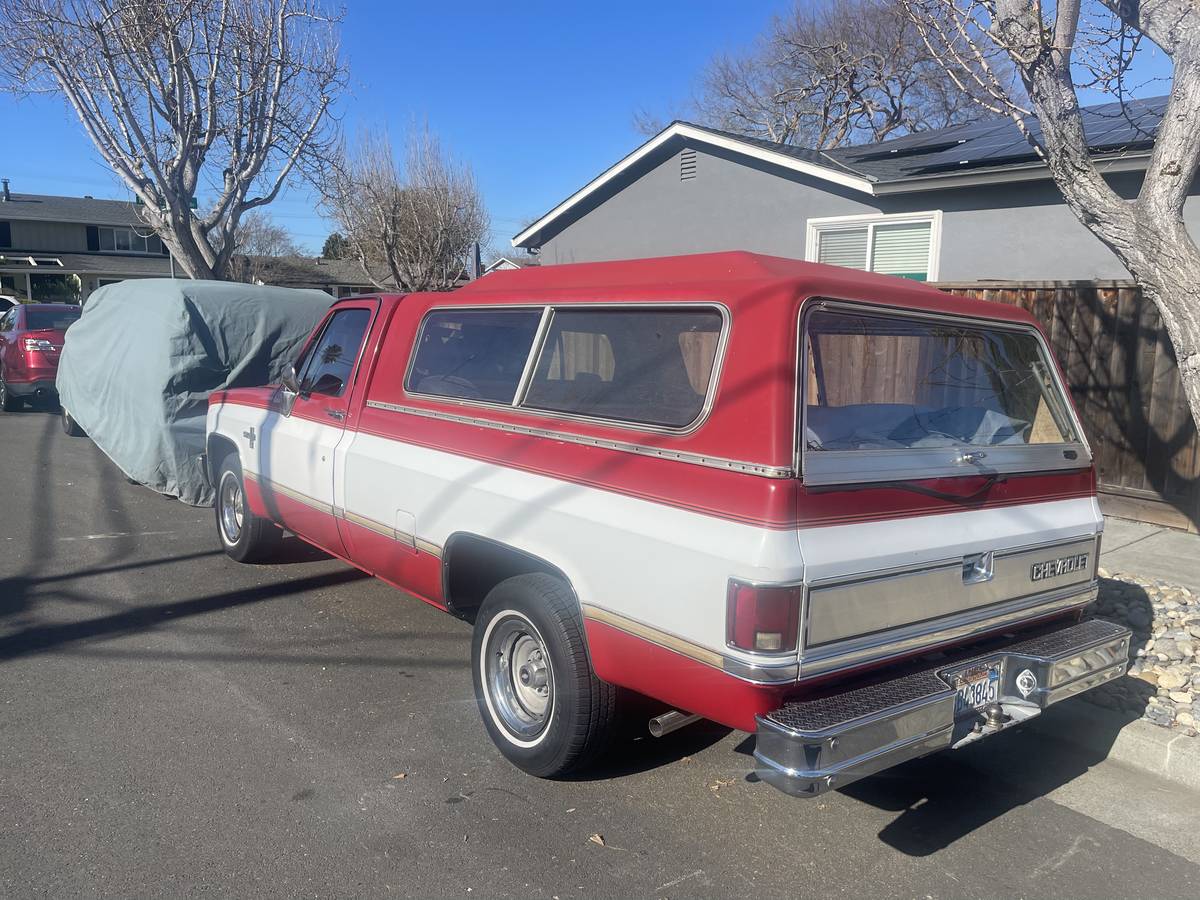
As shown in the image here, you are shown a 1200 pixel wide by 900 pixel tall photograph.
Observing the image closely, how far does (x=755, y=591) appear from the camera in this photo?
2818 millimetres

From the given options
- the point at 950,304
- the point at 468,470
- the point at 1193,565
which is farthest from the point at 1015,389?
the point at 1193,565

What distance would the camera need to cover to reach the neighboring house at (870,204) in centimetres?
962

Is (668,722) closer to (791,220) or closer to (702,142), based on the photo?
(791,220)

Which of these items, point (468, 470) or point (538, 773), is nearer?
point (538, 773)

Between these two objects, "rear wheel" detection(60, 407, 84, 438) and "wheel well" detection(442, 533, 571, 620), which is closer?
"wheel well" detection(442, 533, 571, 620)

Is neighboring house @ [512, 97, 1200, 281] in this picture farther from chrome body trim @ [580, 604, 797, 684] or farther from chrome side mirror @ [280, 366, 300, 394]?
chrome body trim @ [580, 604, 797, 684]

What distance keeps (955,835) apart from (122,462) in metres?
8.12

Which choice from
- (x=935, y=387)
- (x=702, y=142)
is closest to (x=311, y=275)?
(x=702, y=142)

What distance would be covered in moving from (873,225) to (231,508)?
323 inches

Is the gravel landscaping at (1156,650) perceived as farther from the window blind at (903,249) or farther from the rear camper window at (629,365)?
the window blind at (903,249)

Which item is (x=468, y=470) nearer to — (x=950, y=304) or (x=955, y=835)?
(x=950, y=304)

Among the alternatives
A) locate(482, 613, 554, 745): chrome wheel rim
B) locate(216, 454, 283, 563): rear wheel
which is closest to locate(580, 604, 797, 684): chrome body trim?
locate(482, 613, 554, 745): chrome wheel rim

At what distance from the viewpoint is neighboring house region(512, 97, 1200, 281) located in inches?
379

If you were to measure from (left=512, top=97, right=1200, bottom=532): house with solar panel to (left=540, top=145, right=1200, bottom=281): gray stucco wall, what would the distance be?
2 centimetres
